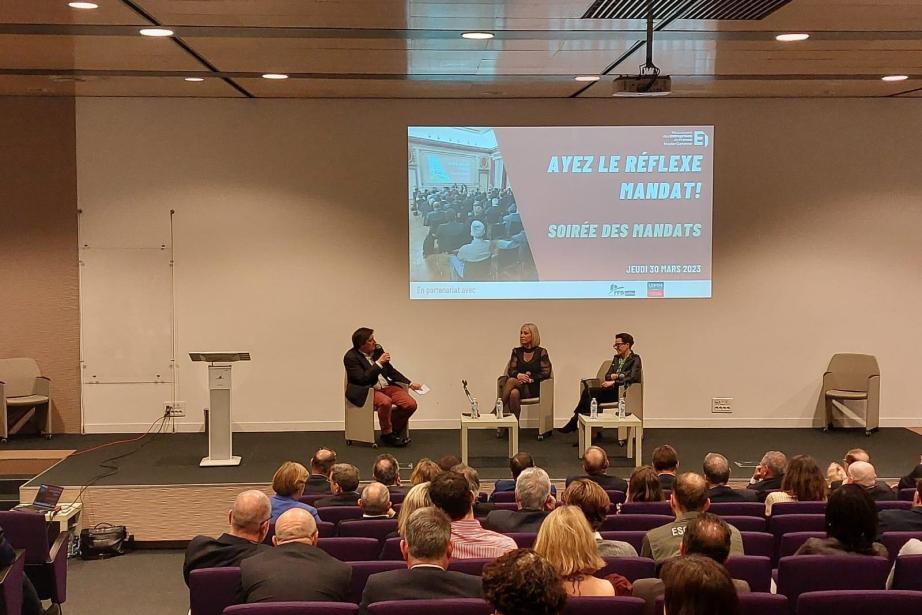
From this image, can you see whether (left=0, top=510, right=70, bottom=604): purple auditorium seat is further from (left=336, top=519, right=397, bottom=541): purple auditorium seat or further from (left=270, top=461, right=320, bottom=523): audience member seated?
(left=336, top=519, right=397, bottom=541): purple auditorium seat

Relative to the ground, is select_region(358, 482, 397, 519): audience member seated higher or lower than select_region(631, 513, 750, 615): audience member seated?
lower

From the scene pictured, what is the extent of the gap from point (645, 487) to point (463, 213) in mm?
5349

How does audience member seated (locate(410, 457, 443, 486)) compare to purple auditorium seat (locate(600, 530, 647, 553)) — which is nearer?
purple auditorium seat (locate(600, 530, 647, 553))

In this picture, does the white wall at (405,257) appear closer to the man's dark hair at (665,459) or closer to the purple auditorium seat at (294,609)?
the man's dark hair at (665,459)

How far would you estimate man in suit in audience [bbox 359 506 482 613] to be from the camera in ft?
11.1

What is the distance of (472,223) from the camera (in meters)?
10.3

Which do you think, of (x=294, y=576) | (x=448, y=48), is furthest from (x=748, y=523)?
(x=448, y=48)

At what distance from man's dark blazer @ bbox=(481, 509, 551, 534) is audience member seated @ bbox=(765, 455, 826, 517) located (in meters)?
1.55

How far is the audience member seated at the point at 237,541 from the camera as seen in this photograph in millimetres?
4188

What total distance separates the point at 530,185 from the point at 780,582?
682 cm

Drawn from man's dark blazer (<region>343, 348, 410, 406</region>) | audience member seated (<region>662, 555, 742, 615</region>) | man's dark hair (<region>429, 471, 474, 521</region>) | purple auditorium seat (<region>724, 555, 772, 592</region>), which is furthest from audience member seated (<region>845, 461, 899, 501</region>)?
man's dark blazer (<region>343, 348, 410, 406</region>)

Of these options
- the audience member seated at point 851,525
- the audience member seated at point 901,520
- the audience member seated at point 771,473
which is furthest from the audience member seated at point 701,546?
the audience member seated at point 771,473

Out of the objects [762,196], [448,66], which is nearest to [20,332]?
[448,66]

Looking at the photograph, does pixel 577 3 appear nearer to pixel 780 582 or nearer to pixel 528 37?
pixel 528 37
